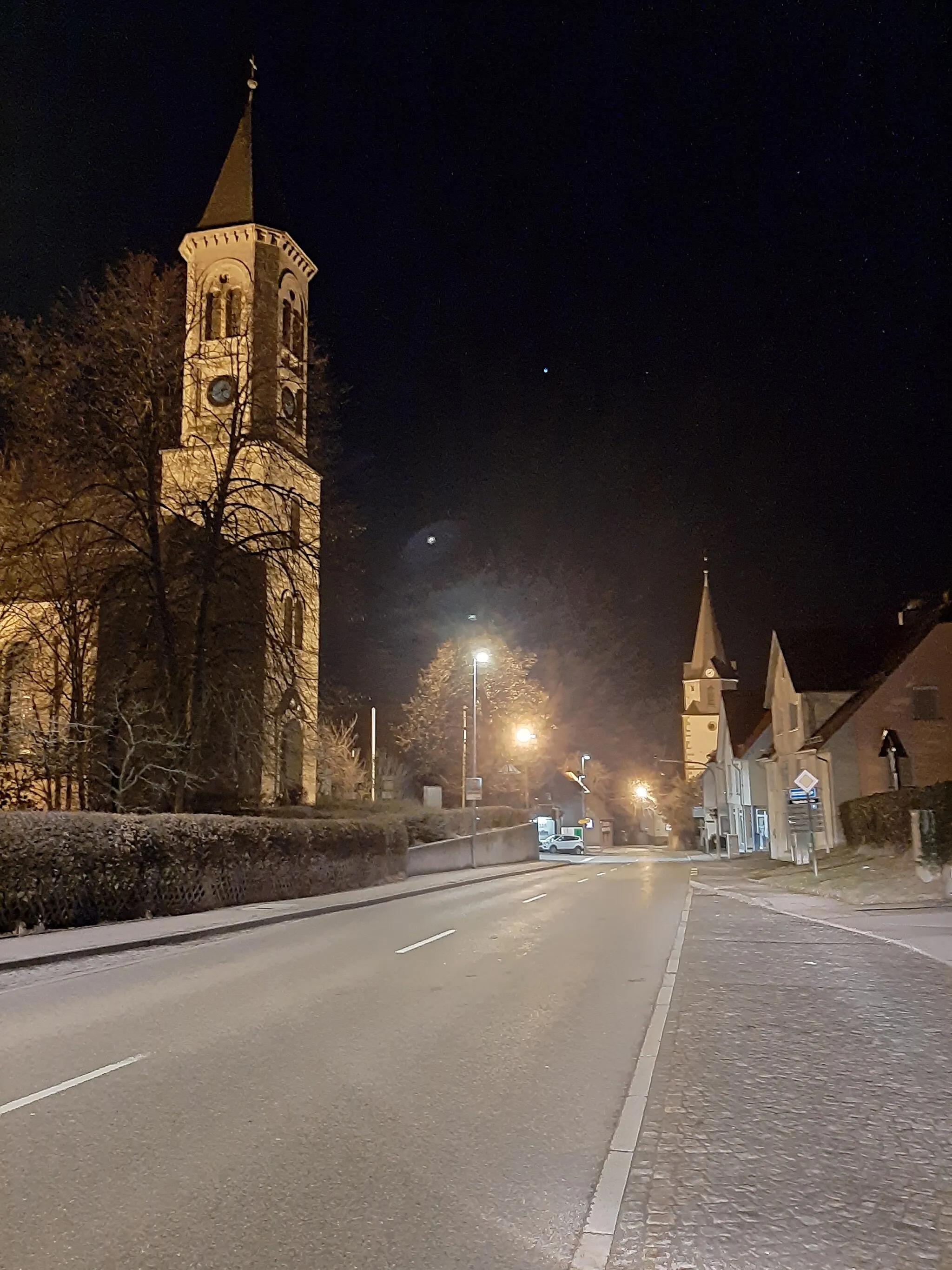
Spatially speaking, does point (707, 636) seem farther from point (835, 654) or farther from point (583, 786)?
point (835, 654)

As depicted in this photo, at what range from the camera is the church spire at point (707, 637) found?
109250mm

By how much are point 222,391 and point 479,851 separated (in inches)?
865

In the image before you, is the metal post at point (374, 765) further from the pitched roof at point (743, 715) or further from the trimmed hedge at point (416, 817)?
the pitched roof at point (743, 715)

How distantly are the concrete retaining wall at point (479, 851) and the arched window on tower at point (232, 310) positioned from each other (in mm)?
21179

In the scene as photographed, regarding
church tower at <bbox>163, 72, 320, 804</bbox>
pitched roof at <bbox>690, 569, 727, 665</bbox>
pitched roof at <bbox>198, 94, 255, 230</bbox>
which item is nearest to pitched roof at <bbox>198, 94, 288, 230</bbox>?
pitched roof at <bbox>198, 94, 255, 230</bbox>

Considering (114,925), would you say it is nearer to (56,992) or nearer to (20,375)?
(56,992)

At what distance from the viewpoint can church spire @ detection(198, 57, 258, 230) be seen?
47.2 m

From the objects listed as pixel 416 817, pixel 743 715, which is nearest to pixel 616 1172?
pixel 416 817

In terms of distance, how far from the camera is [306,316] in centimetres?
4844

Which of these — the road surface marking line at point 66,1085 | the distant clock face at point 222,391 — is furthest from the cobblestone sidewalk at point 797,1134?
the distant clock face at point 222,391

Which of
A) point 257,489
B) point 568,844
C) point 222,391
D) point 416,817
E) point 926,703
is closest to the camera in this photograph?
point 222,391

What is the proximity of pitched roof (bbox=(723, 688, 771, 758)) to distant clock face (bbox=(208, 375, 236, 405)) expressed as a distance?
125 feet

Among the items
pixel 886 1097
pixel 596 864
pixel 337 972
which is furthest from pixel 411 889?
pixel 596 864

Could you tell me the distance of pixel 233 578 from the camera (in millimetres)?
26547
